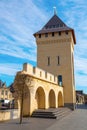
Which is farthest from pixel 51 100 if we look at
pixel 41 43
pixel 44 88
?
pixel 41 43

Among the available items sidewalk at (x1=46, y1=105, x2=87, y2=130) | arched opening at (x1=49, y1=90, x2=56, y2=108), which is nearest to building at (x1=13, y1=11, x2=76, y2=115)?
arched opening at (x1=49, y1=90, x2=56, y2=108)

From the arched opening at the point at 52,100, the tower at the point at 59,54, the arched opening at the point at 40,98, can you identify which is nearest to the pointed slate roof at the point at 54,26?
the tower at the point at 59,54

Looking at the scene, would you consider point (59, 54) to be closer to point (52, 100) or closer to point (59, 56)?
point (59, 56)

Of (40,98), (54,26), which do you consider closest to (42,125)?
(40,98)

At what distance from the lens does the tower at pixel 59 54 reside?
30359mm

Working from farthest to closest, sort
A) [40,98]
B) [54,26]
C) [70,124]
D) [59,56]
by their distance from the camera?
[54,26] < [59,56] < [40,98] < [70,124]

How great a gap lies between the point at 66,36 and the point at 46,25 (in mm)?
5103

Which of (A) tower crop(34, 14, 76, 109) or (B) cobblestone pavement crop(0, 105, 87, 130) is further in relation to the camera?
(A) tower crop(34, 14, 76, 109)

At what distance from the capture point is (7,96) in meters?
61.8

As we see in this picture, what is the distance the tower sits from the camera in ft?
99.6

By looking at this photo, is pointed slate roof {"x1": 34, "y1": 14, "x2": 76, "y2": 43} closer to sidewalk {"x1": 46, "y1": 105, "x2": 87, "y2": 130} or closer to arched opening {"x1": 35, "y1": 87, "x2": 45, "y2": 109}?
arched opening {"x1": 35, "y1": 87, "x2": 45, "y2": 109}

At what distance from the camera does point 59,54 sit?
31.7 metres

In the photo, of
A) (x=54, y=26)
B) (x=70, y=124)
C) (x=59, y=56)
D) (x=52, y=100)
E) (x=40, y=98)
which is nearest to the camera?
(x=70, y=124)

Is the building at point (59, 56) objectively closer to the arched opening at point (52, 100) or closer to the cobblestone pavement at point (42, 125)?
the arched opening at point (52, 100)
